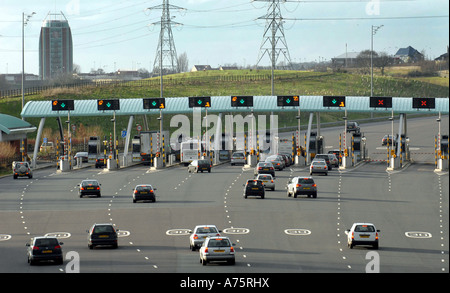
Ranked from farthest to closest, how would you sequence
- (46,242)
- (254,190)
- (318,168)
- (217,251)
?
(318,168)
(254,190)
(46,242)
(217,251)

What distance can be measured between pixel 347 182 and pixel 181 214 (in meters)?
21.1

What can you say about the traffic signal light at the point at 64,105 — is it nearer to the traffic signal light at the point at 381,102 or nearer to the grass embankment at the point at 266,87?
the traffic signal light at the point at 381,102

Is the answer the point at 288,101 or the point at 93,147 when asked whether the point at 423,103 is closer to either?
the point at 288,101

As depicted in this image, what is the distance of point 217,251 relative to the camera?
3250 cm

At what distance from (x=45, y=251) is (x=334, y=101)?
54937 mm

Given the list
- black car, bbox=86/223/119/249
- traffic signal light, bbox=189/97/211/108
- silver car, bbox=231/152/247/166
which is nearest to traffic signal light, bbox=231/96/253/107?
traffic signal light, bbox=189/97/211/108

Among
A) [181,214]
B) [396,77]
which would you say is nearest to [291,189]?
[181,214]

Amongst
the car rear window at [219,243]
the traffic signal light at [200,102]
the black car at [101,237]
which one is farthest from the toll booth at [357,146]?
the car rear window at [219,243]

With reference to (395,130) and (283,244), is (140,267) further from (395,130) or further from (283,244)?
(395,130)

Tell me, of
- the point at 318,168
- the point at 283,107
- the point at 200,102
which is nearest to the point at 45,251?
the point at 318,168

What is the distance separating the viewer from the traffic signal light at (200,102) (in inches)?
3354

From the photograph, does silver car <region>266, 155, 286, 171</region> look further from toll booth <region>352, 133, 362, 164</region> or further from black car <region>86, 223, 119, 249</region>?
black car <region>86, 223, 119, 249</region>

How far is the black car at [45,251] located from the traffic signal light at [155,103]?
171 feet

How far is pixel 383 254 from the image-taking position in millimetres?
35531
